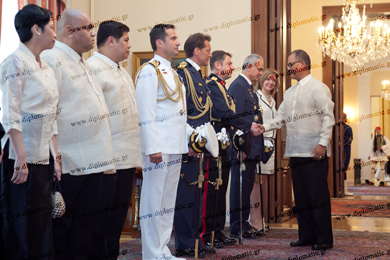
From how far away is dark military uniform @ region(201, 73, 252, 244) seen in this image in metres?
3.86

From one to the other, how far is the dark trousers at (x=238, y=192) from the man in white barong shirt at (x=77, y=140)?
2.13m

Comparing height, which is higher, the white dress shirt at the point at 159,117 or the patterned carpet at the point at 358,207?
the white dress shirt at the point at 159,117

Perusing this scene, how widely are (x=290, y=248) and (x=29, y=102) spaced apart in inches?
104

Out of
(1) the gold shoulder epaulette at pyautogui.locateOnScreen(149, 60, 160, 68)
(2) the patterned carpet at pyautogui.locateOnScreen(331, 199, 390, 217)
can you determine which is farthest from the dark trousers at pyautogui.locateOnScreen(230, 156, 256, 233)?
(2) the patterned carpet at pyautogui.locateOnScreen(331, 199, 390, 217)

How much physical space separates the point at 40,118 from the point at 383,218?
5.26 m

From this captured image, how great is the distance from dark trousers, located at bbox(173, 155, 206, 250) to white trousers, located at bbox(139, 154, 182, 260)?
0.72ft

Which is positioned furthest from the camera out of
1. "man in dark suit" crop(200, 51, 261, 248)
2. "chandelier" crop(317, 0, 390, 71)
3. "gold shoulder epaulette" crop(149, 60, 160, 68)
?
"chandelier" crop(317, 0, 390, 71)

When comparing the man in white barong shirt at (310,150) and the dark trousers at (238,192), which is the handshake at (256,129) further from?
the dark trousers at (238,192)

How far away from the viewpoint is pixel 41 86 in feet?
7.30

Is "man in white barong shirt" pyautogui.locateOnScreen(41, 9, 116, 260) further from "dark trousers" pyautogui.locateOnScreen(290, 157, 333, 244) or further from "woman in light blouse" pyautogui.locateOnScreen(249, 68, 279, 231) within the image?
"woman in light blouse" pyautogui.locateOnScreen(249, 68, 279, 231)

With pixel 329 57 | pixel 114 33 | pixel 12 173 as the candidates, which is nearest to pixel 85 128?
pixel 12 173

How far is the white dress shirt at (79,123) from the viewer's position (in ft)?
8.05

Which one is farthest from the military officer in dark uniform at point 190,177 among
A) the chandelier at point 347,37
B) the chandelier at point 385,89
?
the chandelier at point 385,89

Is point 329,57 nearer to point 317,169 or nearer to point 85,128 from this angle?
point 317,169
